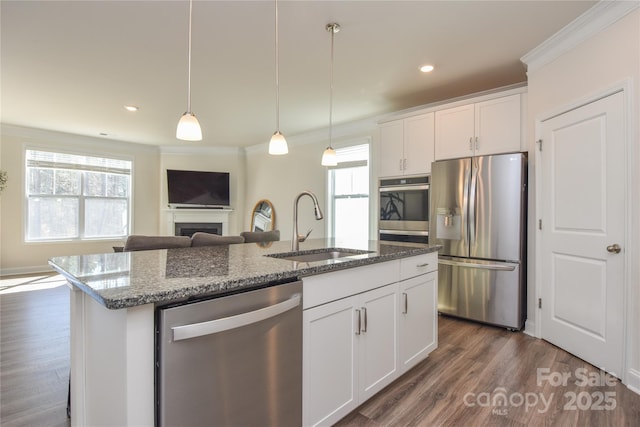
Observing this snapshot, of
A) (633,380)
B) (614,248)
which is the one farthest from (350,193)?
(633,380)

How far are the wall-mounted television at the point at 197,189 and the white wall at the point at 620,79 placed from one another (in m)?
6.03

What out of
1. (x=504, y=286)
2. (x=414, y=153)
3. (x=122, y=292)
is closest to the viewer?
(x=122, y=292)

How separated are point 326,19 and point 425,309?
226 centimetres

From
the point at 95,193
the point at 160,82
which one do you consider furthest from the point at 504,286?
the point at 95,193

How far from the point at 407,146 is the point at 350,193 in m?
1.56

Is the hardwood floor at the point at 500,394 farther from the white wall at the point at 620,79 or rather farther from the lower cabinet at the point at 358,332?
the white wall at the point at 620,79

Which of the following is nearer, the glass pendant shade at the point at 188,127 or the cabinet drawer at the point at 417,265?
the glass pendant shade at the point at 188,127

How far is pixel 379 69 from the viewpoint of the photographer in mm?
3201

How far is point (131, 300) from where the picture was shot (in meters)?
0.90

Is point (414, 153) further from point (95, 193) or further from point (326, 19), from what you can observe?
point (95, 193)

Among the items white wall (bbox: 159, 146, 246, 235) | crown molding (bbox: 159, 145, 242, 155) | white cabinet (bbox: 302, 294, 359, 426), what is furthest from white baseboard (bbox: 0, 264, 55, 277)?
white cabinet (bbox: 302, 294, 359, 426)

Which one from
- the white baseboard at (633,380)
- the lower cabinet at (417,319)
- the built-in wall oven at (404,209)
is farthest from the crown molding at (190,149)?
the white baseboard at (633,380)

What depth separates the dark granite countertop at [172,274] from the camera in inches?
38.1

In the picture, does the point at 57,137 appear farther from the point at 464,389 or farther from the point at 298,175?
the point at 464,389
